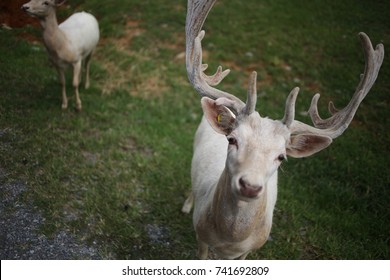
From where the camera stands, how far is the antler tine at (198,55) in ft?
10.6

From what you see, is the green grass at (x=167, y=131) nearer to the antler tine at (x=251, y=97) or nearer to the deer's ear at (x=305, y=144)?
the deer's ear at (x=305, y=144)

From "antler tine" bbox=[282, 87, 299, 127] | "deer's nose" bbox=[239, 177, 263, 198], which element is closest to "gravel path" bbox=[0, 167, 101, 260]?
"deer's nose" bbox=[239, 177, 263, 198]

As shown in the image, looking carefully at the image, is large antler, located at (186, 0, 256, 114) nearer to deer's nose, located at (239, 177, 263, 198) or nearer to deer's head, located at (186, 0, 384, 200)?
deer's head, located at (186, 0, 384, 200)

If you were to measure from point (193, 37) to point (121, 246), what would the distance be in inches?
100

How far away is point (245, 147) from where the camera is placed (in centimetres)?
257

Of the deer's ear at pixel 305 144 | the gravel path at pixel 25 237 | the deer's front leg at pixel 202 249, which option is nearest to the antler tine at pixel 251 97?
the deer's ear at pixel 305 144

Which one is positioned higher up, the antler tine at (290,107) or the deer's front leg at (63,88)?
the antler tine at (290,107)

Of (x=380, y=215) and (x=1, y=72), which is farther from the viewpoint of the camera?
(x=380, y=215)

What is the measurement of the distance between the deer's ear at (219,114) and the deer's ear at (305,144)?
1.74ft

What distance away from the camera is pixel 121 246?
415cm

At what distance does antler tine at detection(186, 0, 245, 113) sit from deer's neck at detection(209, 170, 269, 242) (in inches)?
32.2
